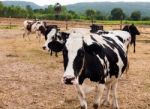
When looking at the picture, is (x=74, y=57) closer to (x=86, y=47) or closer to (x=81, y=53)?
(x=81, y=53)

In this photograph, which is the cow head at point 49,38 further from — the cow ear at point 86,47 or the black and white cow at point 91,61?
the cow ear at point 86,47

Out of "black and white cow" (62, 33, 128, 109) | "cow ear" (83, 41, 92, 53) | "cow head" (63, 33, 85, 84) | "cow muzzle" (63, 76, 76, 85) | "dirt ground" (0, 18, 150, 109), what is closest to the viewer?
"cow muzzle" (63, 76, 76, 85)

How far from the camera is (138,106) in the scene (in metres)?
9.30

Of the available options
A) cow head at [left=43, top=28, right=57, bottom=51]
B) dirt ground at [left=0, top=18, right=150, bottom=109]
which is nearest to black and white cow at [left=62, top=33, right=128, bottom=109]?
dirt ground at [left=0, top=18, right=150, bottom=109]

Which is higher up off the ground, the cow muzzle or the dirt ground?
the cow muzzle

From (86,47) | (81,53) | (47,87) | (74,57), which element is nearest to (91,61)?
(86,47)

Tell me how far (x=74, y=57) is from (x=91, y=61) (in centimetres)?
66

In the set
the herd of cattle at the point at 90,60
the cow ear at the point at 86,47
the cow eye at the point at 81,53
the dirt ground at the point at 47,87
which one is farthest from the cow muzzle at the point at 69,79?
the dirt ground at the point at 47,87

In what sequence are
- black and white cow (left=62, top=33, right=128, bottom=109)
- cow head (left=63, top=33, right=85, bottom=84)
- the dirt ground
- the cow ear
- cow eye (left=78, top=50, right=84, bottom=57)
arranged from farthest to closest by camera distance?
the dirt ground
the cow ear
cow eye (left=78, top=50, right=84, bottom=57)
black and white cow (left=62, top=33, right=128, bottom=109)
cow head (left=63, top=33, right=85, bottom=84)

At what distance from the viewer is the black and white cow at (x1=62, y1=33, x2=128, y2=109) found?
6.55 meters

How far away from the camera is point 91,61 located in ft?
23.4

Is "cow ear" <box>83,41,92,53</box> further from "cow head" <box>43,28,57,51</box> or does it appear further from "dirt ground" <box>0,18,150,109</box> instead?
"cow head" <box>43,28,57,51</box>

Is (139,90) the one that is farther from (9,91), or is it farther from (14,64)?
(14,64)

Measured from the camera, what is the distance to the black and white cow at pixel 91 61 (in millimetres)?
6551
